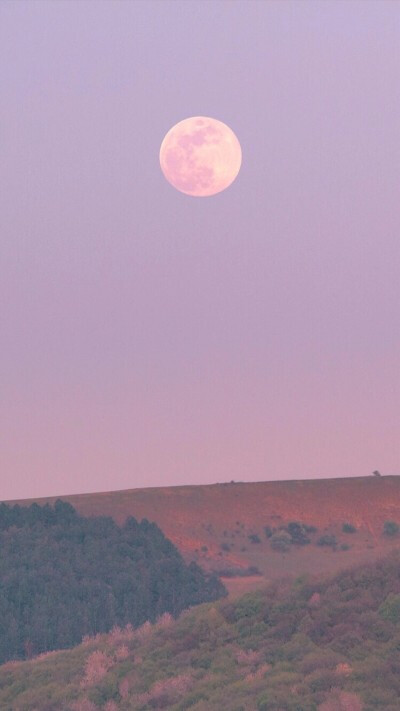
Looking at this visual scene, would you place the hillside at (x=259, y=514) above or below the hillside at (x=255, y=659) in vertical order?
above

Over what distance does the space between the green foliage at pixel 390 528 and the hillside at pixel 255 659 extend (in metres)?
62.9

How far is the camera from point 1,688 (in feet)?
122

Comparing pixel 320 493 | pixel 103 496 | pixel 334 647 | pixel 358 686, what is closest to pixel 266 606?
pixel 334 647

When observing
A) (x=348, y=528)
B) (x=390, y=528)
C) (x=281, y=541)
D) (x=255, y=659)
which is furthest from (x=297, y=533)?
(x=255, y=659)

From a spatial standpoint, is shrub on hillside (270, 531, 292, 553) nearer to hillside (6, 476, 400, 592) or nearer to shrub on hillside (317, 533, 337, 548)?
hillside (6, 476, 400, 592)

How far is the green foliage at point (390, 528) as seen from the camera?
97.8 metres

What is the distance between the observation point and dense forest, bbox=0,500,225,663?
62.4m

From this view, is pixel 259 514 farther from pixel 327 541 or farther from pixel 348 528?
pixel 327 541

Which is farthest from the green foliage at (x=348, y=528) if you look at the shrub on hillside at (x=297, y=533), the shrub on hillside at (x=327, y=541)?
the shrub on hillside at (x=297, y=533)

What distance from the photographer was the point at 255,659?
31672 mm

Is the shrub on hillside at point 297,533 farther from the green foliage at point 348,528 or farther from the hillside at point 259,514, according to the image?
the green foliage at point 348,528

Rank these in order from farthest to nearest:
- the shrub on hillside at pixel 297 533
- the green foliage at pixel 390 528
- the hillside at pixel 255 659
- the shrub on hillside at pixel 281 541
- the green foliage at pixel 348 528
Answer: the green foliage at pixel 348 528 → the green foliage at pixel 390 528 → the shrub on hillside at pixel 297 533 → the shrub on hillside at pixel 281 541 → the hillside at pixel 255 659

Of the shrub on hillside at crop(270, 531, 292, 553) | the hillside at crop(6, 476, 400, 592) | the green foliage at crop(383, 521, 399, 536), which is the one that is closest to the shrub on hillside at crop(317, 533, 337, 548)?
the hillside at crop(6, 476, 400, 592)

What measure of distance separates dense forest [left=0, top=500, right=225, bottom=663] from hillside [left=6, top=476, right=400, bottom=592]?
24.1 ft
